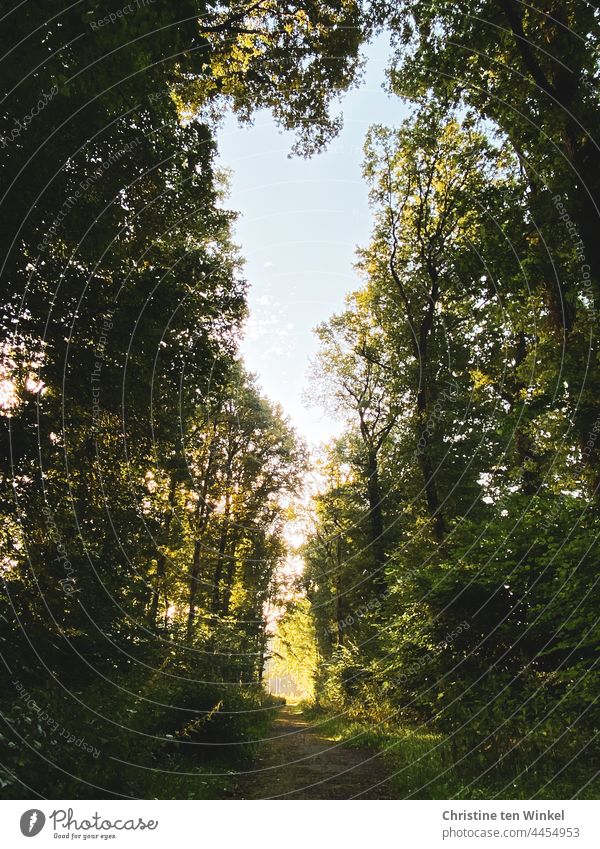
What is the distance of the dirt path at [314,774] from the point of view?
304 inches

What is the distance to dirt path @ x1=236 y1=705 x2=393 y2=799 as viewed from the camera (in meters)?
7.73

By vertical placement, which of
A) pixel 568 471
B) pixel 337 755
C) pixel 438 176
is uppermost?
pixel 438 176

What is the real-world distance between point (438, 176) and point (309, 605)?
34.8m

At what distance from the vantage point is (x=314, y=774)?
941cm

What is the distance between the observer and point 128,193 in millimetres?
10078

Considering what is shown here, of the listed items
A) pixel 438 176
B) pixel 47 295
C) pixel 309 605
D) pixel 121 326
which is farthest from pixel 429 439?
pixel 309 605

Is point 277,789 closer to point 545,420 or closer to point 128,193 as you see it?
point 545,420

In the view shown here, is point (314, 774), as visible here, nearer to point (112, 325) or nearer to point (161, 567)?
point (112, 325)
